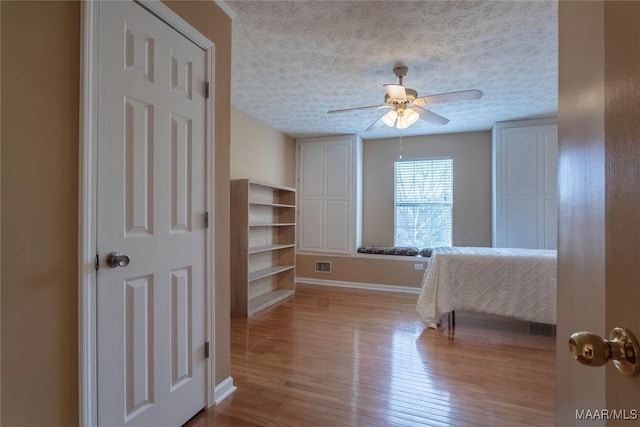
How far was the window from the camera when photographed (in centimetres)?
516

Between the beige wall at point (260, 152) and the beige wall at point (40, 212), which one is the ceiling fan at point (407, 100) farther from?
the beige wall at point (40, 212)

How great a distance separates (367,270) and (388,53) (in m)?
3.37

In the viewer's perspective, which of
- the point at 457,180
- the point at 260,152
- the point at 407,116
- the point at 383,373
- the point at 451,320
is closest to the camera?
the point at 383,373

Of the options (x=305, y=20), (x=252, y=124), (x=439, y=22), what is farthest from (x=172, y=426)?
(x=252, y=124)

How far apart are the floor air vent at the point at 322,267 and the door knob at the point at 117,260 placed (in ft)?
13.7

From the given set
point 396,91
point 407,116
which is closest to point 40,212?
point 396,91

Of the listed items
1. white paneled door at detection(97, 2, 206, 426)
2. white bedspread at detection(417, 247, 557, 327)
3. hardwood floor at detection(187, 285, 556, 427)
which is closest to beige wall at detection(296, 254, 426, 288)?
hardwood floor at detection(187, 285, 556, 427)

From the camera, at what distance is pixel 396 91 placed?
2619 millimetres

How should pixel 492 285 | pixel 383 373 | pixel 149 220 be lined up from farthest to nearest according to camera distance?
pixel 492 285 → pixel 383 373 → pixel 149 220

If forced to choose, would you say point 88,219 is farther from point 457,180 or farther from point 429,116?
point 457,180

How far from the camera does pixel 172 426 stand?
160 centimetres

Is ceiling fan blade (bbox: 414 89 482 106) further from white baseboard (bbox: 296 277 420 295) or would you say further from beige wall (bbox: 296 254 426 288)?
white baseboard (bbox: 296 277 420 295)

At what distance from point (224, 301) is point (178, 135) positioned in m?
1.05

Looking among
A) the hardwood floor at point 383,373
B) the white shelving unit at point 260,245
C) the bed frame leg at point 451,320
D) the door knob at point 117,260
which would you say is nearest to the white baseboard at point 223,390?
the hardwood floor at point 383,373
